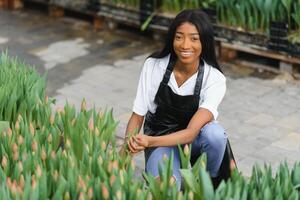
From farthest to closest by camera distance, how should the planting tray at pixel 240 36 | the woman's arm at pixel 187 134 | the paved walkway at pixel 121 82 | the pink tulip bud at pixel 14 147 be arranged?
the planting tray at pixel 240 36, the paved walkway at pixel 121 82, the woman's arm at pixel 187 134, the pink tulip bud at pixel 14 147

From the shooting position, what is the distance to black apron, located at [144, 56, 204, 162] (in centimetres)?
411

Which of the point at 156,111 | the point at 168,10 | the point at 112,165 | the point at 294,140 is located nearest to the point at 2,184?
the point at 112,165

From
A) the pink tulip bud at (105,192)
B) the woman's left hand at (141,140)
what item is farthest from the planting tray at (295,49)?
the pink tulip bud at (105,192)

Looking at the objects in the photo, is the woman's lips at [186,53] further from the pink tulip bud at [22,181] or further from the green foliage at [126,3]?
the green foliage at [126,3]

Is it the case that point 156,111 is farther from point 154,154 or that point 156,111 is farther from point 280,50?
point 280,50

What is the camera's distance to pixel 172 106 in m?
4.13

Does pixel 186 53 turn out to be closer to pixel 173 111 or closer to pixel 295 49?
pixel 173 111

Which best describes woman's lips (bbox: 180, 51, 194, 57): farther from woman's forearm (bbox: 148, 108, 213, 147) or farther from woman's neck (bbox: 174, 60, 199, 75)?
woman's forearm (bbox: 148, 108, 213, 147)

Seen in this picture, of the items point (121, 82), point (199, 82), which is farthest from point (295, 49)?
point (199, 82)

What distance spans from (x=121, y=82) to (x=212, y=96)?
2.54 m

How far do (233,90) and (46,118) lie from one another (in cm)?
252

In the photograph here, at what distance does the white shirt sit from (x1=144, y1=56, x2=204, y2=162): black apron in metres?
0.02

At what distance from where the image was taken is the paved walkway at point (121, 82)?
17.7 ft

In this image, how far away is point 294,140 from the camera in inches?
211
